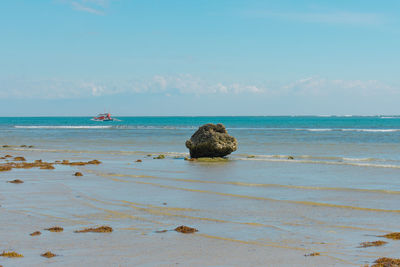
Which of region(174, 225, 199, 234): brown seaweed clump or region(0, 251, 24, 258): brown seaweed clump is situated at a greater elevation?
region(174, 225, 199, 234): brown seaweed clump

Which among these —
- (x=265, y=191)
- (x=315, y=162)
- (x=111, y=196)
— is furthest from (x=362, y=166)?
(x=111, y=196)

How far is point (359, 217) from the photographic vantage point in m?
10.9

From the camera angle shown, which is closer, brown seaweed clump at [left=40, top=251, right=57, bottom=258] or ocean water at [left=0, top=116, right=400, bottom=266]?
brown seaweed clump at [left=40, top=251, right=57, bottom=258]

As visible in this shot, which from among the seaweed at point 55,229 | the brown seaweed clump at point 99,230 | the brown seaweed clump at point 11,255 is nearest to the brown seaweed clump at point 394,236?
the brown seaweed clump at point 99,230

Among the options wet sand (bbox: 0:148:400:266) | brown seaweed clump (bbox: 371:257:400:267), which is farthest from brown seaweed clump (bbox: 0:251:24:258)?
brown seaweed clump (bbox: 371:257:400:267)

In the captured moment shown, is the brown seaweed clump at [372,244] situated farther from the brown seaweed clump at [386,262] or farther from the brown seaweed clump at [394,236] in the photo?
the brown seaweed clump at [386,262]

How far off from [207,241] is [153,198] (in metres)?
4.90

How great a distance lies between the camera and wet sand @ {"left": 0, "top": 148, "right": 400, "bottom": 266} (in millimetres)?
7793

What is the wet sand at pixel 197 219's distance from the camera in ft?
25.6

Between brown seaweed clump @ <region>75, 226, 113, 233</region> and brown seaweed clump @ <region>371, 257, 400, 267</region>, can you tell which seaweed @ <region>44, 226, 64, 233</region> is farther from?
brown seaweed clump @ <region>371, 257, 400, 267</region>

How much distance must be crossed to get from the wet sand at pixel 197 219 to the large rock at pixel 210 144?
719 centimetres

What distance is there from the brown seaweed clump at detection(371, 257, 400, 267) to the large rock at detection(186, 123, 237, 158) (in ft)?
61.8

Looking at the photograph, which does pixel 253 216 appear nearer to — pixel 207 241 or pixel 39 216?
pixel 207 241

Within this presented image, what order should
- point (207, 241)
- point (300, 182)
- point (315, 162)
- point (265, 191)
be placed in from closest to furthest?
point (207, 241) → point (265, 191) → point (300, 182) → point (315, 162)
